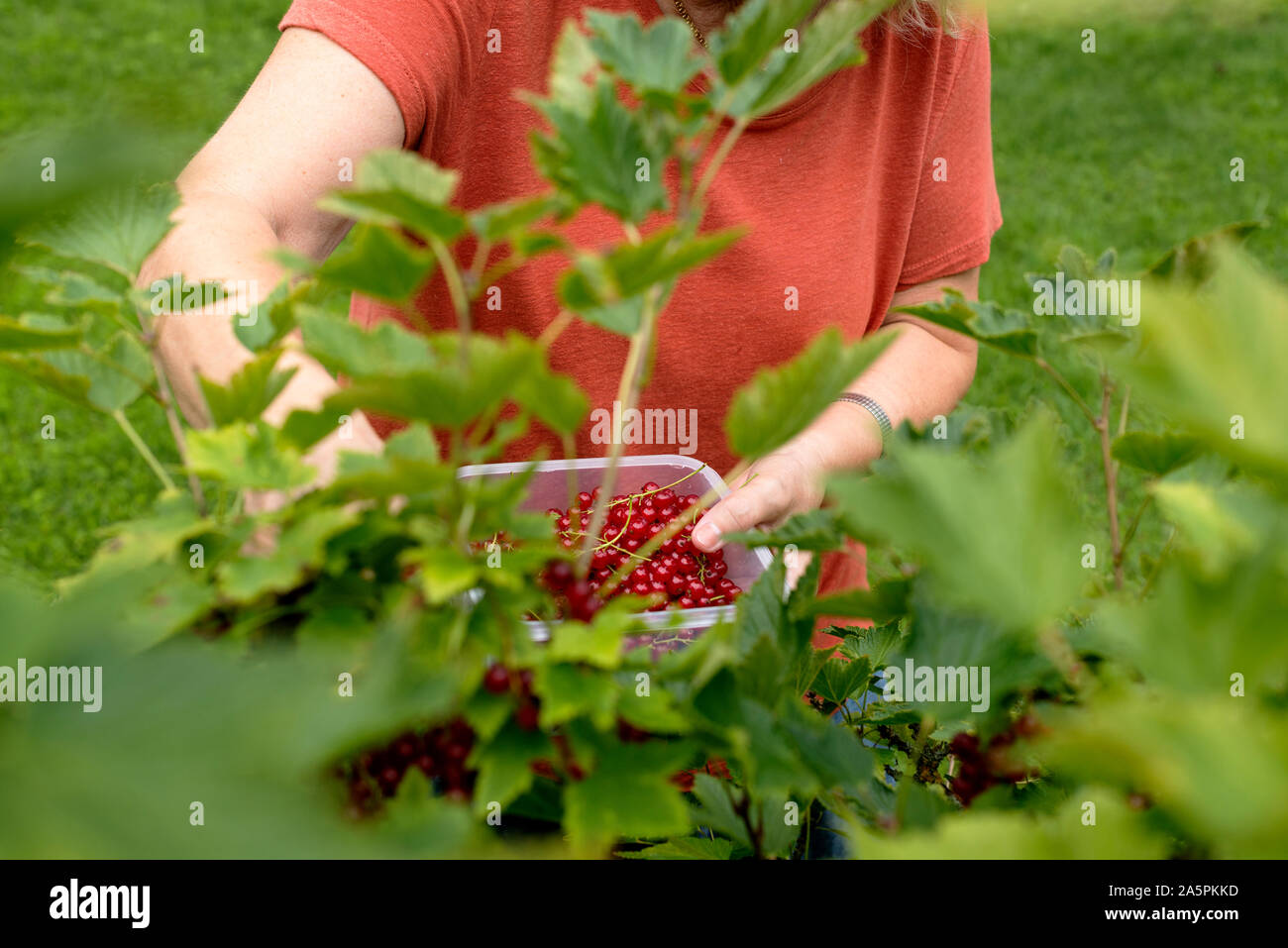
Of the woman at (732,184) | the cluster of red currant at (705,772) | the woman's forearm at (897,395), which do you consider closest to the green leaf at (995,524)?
A: the cluster of red currant at (705,772)

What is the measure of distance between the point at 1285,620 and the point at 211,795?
0.25 meters

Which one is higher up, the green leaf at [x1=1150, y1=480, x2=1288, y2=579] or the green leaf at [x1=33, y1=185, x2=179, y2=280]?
the green leaf at [x1=33, y1=185, x2=179, y2=280]

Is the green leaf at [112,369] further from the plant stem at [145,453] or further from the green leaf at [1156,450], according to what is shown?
the green leaf at [1156,450]

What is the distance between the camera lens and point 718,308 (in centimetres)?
129

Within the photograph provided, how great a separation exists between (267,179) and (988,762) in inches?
27.9

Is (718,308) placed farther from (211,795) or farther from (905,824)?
(211,795)

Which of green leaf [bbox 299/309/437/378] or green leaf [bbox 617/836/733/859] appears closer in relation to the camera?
green leaf [bbox 299/309/437/378]

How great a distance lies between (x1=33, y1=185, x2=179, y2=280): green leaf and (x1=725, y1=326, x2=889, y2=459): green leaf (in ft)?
0.81

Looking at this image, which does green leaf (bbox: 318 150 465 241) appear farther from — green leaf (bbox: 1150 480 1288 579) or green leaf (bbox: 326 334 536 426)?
green leaf (bbox: 1150 480 1288 579)

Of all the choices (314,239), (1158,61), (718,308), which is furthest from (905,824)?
(1158,61)

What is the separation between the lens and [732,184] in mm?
1249

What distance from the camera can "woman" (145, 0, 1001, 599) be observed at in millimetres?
953

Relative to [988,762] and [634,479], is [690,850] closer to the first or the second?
[988,762]

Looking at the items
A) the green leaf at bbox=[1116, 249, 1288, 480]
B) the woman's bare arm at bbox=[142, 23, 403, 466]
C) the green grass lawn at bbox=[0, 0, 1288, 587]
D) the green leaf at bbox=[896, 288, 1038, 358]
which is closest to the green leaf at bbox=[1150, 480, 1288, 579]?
the green leaf at bbox=[1116, 249, 1288, 480]
